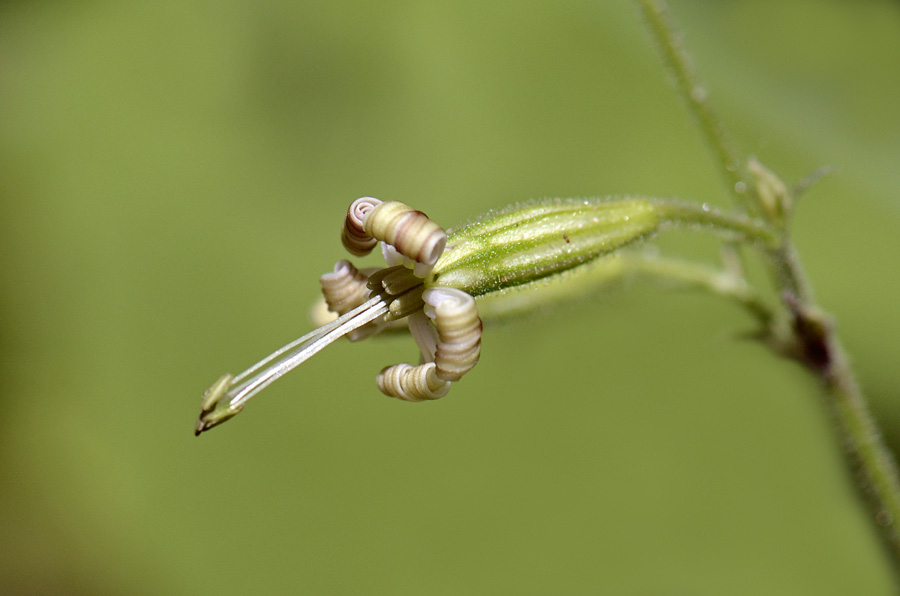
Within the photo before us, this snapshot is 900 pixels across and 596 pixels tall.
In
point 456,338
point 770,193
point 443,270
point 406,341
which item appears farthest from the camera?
point 406,341

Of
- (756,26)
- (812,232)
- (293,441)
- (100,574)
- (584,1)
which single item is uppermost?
(584,1)

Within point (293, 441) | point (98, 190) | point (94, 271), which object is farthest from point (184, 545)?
point (98, 190)

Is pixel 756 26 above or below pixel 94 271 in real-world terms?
above

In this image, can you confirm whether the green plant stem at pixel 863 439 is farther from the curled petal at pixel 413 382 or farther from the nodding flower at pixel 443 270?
the curled petal at pixel 413 382

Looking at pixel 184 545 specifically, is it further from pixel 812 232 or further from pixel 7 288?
pixel 812 232

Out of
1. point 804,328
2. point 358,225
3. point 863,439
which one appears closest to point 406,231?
point 358,225

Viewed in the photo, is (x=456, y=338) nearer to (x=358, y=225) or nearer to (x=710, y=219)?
(x=358, y=225)

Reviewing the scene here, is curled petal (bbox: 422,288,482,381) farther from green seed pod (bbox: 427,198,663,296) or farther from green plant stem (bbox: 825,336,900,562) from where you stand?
green plant stem (bbox: 825,336,900,562)
